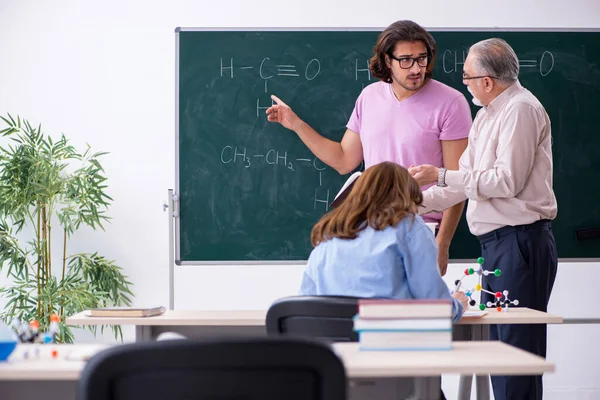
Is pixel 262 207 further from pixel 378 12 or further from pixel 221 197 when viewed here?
pixel 378 12

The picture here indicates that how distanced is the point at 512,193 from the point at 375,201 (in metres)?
1.01

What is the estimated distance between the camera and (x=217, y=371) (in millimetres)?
1189

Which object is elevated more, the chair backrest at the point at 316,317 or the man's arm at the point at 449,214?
the man's arm at the point at 449,214

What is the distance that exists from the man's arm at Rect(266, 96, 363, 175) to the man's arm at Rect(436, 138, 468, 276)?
53 centimetres

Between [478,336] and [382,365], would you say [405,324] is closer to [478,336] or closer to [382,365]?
[382,365]

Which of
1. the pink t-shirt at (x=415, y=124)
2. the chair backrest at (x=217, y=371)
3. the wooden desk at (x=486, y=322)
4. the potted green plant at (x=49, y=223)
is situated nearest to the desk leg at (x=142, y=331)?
the wooden desk at (x=486, y=322)

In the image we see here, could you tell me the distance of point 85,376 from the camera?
3.81 feet

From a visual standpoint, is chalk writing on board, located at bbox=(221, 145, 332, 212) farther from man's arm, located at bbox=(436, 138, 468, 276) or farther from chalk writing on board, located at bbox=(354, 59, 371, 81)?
man's arm, located at bbox=(436, 138, 468, 276)

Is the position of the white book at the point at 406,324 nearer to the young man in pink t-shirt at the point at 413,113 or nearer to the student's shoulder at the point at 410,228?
the student's shoulder at the point at 410,228

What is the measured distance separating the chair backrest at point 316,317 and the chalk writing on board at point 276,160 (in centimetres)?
225

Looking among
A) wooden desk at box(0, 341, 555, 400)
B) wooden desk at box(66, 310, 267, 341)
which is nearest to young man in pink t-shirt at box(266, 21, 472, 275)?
wooden desk at box(66, 310, 267, 341)

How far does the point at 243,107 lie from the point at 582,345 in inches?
105

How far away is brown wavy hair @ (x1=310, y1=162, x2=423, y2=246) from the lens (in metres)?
2.56

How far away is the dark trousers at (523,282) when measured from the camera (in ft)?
11.1
